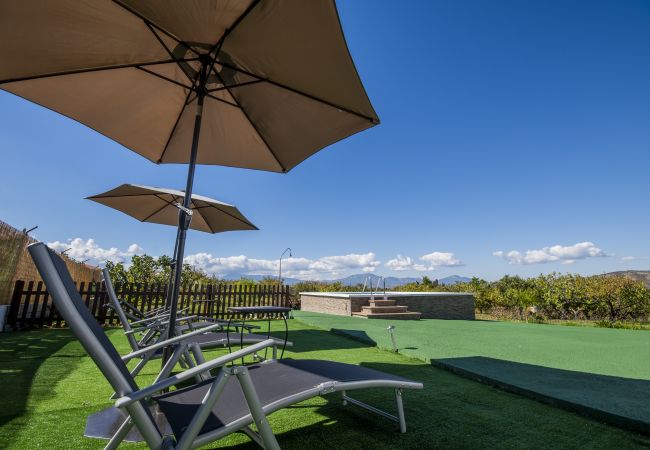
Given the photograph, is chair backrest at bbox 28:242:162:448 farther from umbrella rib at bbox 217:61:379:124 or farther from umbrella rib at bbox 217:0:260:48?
umbrella rib at bbox 217:61:379:124

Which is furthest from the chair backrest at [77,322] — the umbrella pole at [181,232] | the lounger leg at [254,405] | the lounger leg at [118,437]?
the umbrella pole at [181,232]

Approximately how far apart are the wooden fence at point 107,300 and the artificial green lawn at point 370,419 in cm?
204

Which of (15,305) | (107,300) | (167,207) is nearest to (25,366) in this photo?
(167,207)

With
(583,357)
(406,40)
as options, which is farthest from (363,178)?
(583,357)

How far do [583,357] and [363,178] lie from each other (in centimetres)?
1623

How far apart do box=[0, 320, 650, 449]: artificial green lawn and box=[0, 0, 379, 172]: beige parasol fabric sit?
8.15 feet

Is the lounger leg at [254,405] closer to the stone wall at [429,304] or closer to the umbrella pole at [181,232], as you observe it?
the umbrella pole at [181,232]

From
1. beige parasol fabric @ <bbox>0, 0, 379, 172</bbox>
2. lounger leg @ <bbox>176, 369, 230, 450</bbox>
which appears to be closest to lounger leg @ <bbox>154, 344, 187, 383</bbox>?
lounger leg @ <bbox>176, 369, 230, 450</bbox>

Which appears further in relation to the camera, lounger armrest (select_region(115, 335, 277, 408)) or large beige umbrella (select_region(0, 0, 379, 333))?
large beige umbrella (select_region(0, 0, 379, 333))

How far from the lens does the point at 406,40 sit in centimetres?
1021

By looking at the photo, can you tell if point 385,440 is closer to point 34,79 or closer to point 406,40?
point 34,79

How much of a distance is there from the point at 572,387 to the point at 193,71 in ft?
15.9

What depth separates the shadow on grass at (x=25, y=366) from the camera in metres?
2.50

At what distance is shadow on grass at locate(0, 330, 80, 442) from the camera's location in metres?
2.50
